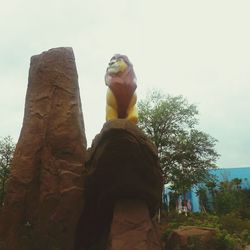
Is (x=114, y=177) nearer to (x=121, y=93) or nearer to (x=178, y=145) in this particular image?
(x=121, y=93)

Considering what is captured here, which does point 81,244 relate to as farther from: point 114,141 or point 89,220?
point 114,141

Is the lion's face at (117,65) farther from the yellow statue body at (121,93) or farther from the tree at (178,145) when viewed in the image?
the tree at (178,145)

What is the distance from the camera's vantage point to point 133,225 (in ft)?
21.5

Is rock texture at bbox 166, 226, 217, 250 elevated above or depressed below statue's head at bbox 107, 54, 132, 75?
below

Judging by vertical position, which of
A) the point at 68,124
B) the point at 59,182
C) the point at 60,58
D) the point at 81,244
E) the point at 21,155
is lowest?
the point at 81,244

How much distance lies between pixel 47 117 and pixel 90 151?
4.10ft

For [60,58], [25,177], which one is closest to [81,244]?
[25,177]

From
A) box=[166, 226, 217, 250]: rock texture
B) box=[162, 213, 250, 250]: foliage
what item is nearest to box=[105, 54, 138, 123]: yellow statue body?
box=[166, 226, 217, 250]: rock texture

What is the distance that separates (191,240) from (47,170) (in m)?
3.63

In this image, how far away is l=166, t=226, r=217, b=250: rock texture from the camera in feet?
28.2

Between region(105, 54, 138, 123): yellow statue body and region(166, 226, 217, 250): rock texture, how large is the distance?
3.15m

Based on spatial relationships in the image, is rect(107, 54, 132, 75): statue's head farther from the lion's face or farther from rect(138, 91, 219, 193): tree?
rect(138, 91, 219, 193): tree

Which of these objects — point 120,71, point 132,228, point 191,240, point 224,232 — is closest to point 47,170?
point 132,228

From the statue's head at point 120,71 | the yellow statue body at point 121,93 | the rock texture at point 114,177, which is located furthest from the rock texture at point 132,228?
the statue's head at point 120,71
